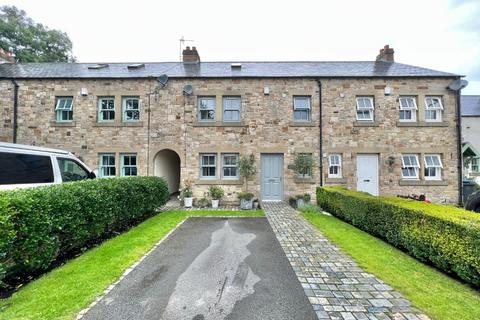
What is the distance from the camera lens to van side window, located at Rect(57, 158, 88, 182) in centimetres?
686

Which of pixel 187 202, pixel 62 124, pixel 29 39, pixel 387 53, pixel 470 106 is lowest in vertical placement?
pixel 187 202

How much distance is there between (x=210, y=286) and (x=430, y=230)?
474 centimetres

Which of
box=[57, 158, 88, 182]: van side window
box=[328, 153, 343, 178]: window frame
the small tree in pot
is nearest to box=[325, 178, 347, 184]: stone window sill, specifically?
box=[328, 153, 343, 178]: window frame

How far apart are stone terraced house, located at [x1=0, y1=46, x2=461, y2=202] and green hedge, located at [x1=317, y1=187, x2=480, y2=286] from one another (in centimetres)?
547

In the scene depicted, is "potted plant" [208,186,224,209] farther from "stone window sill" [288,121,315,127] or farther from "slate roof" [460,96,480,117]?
"slate roof" [460,96,480,117]

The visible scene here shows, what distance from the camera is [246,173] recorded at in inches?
484

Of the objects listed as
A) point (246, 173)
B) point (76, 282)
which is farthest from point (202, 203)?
point (76, 282)

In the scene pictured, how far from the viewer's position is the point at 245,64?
617 inches

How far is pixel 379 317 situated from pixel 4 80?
18.8 meters

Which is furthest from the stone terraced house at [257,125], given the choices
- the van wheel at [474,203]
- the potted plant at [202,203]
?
the van wheel at [474,203]

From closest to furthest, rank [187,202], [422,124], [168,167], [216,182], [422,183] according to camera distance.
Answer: [187,202]
[422,183]
[422,124]
[216,182]
[168,167]

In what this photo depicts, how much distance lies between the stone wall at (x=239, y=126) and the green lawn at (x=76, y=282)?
682 cm

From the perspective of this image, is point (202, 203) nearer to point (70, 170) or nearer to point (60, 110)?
point (70, 170)

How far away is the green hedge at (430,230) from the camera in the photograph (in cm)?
412
